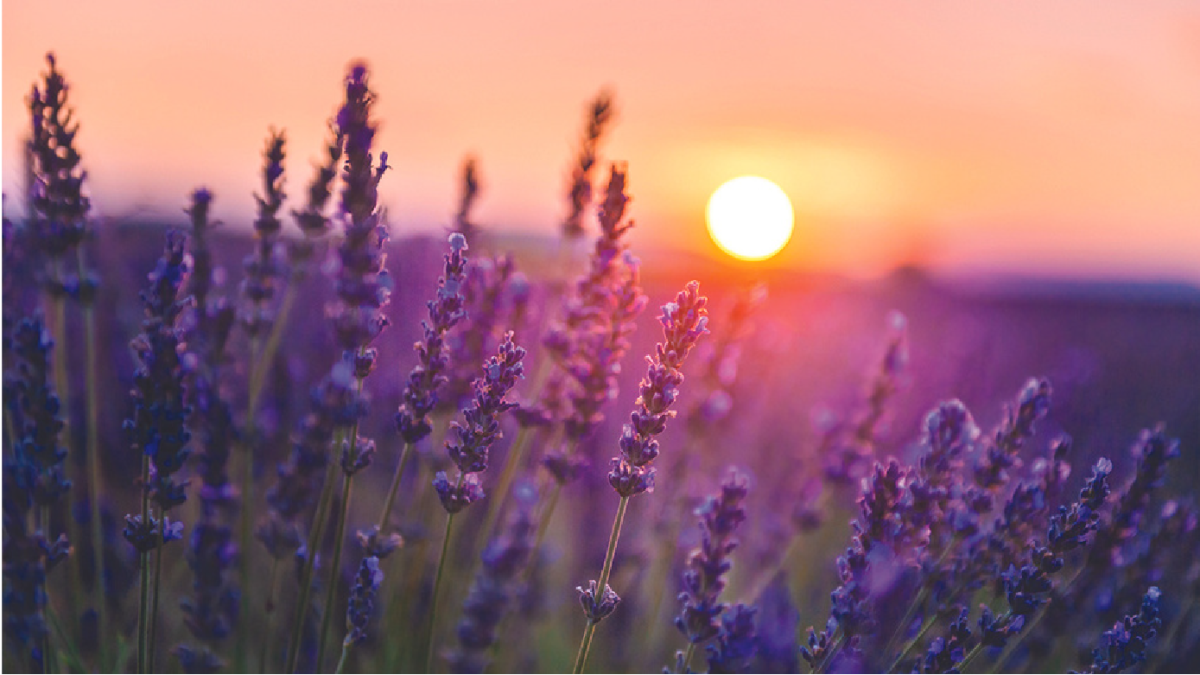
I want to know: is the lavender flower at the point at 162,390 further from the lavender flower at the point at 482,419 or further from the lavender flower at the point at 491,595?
the lavender flower at the point at 491,595

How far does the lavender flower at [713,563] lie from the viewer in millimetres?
1347

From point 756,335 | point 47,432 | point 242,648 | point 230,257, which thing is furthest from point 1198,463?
point 230,257

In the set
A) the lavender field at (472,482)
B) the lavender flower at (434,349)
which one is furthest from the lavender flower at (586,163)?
the lavender flower at (434,349)

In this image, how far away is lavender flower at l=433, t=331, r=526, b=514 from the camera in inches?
53.0

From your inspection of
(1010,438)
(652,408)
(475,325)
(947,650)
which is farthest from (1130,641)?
(475,325)

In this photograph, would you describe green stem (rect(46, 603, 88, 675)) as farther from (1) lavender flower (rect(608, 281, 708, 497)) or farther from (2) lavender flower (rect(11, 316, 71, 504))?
(1) lavender flower (rect(608, 281, 708, 497))

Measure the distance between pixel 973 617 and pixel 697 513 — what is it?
1.43m

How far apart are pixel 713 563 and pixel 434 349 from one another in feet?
1.98

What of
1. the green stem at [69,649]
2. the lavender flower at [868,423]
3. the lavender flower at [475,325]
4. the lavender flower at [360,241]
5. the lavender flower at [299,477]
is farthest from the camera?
the lavender flower at [868,423]

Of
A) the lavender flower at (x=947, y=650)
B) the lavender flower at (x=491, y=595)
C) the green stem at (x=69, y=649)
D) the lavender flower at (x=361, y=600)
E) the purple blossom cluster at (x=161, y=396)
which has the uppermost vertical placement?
the purple blossom cluster at (x=161, y=396)

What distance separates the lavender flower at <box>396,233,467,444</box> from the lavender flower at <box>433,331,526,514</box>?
0.25 ft

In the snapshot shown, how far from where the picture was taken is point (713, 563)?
136cm

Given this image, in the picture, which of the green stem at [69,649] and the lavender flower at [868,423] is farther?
the lavender flower at [868,423]

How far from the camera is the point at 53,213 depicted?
5.23 feet
